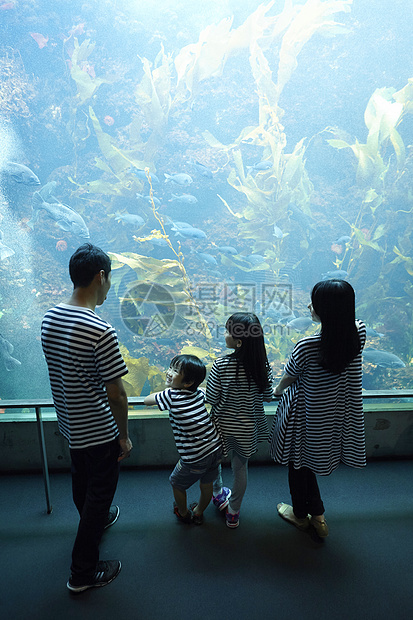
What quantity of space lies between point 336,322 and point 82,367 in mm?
1192

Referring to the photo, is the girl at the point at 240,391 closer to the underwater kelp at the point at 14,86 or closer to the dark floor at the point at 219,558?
the dark floor at the point at 219,558

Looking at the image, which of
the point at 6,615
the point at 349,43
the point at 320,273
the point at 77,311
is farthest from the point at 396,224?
the point at 6,615

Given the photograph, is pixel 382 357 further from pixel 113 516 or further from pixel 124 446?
pixel 124 446

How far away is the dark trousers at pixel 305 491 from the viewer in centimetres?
205

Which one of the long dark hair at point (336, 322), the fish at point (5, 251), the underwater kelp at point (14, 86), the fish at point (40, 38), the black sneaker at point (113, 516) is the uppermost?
the fish at point (40, 38)

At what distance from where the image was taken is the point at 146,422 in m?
2.89

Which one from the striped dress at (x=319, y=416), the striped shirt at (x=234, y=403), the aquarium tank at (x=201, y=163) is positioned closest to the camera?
the striped dress at (x=319, y=416)

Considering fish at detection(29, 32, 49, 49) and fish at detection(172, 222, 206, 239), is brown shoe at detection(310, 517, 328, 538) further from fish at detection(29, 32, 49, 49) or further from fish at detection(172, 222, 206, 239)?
fish at detection(29, 32, 49, 49)

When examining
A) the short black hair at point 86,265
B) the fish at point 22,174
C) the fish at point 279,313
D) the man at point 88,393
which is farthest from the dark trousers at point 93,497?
the fish at point 279,313

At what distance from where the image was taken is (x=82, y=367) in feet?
4.94

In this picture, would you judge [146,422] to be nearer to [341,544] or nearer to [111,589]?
[111,589]

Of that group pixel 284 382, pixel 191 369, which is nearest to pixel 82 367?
pixel 191 369

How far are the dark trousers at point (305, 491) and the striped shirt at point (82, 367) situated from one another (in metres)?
1.14

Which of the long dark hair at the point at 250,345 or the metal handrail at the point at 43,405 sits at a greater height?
the long dark hair at the point at 250,345
